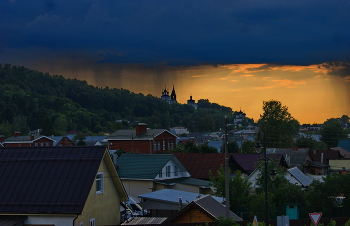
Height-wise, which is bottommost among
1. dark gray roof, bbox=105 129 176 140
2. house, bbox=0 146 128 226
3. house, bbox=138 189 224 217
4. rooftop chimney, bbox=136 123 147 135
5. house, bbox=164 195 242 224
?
house, bbox=138 189 224 217

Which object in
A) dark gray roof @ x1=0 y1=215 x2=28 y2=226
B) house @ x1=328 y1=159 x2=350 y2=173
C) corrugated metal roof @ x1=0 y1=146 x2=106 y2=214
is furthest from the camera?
house @ x1=328 y1=159 x2=350 y2=173

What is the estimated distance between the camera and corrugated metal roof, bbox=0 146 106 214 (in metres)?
18.7

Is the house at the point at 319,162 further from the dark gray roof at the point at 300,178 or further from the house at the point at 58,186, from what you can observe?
the house at the point at 58,186

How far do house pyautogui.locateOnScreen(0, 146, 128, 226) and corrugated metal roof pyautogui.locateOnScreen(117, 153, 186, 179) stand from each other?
1678cm

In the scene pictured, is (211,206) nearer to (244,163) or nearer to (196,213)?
(196,213)

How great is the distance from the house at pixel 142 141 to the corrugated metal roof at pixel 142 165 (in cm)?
2381

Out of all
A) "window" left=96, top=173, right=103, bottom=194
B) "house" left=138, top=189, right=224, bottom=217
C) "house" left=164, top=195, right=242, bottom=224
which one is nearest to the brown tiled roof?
"house" left=138, top=189, right=224, bottom=217

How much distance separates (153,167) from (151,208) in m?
10.9

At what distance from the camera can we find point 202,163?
4803 centimetres

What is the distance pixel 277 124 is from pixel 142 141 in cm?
3478

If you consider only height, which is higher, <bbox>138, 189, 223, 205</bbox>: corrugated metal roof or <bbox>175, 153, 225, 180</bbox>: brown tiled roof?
<bbox>175, 153, 225, 180</bbox>: brown tiled roof

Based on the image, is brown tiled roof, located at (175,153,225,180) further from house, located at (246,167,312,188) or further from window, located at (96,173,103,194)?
window, located at (96,173,103,194)

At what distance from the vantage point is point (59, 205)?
1855 centimetres

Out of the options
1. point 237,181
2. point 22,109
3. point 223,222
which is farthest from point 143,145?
point 22,109
